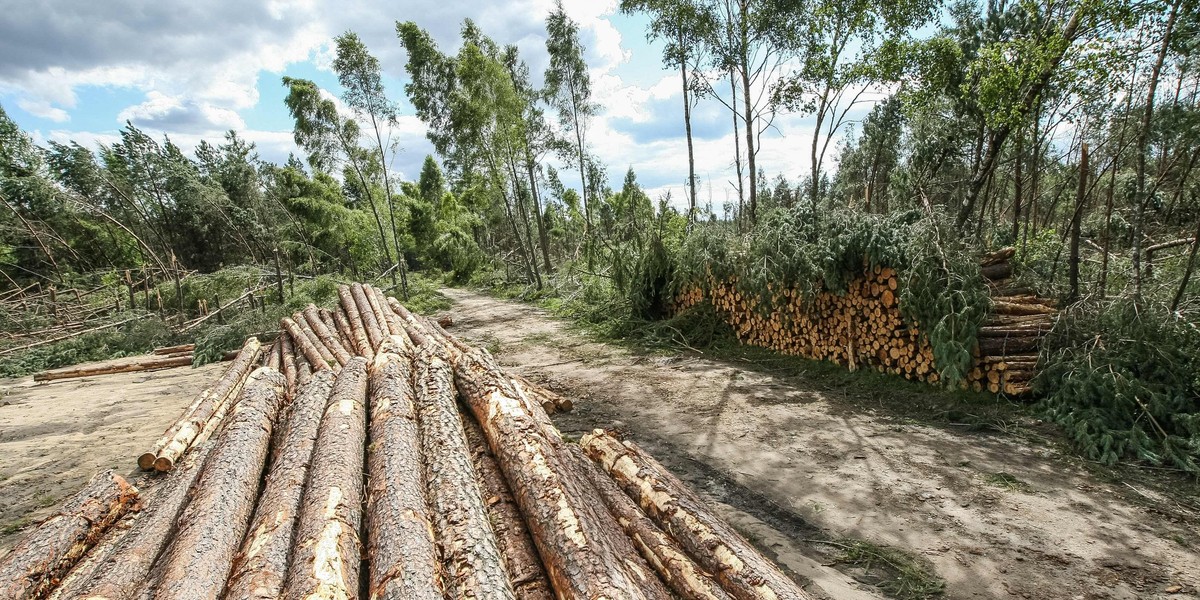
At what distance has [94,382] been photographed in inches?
340

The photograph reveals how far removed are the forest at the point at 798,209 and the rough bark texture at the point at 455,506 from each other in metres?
4.70

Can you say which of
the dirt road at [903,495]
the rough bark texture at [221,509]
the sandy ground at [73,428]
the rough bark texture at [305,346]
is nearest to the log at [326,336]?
the rough bark texture at [305,346]

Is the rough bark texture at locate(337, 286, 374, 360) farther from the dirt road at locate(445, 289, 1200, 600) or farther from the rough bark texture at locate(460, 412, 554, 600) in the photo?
the rough bark texture at locate(460, 412, 554, 600)

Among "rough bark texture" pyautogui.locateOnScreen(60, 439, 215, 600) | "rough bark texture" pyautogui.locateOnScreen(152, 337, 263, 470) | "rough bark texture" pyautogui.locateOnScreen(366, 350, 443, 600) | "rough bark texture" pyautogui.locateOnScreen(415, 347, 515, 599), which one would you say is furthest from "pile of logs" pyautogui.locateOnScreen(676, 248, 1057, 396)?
"rough bark texture" pyautogui.locateOnScreen(152, 337, 263, 470)

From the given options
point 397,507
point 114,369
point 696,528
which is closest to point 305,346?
point 114,369

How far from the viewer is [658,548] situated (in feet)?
8.50

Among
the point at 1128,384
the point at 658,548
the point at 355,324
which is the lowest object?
the point at 658,548

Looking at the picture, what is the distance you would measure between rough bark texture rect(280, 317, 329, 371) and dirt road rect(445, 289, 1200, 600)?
3.15 meters

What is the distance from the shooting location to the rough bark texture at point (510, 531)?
227 cm

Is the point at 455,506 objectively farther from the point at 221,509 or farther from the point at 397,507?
the point at 221,509

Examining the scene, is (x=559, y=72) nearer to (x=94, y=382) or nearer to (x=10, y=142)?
(x=94, y=382)

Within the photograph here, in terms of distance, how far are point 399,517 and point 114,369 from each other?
10.4 meters

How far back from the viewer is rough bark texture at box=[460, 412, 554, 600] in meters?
2.27

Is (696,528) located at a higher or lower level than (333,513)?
lower
